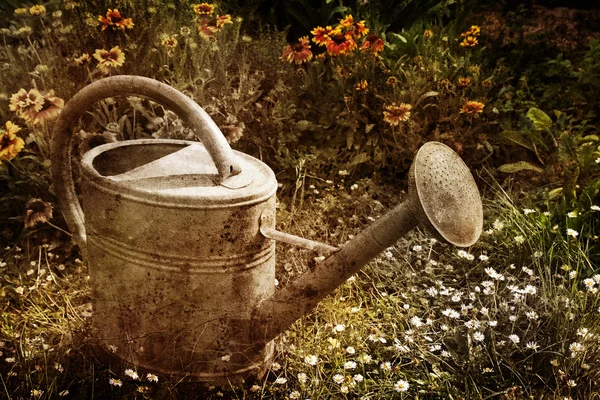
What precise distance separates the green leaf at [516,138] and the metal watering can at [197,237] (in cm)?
149

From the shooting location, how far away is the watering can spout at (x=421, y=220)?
1499 mm

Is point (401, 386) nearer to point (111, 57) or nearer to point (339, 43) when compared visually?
point (111, 57)

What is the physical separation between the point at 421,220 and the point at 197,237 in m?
0.56

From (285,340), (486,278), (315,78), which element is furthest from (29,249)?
(486,278)

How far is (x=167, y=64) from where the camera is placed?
2.91m

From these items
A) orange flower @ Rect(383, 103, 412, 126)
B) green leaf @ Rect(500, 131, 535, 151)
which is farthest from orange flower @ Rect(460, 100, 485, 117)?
orange flower @ Rect(383, 103, 412, 126)

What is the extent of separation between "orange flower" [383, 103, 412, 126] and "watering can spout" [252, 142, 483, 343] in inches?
46.7

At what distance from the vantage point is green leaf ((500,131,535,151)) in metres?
3.05

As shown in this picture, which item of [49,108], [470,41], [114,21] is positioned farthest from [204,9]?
[470,41]

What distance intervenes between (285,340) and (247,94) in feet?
4.03

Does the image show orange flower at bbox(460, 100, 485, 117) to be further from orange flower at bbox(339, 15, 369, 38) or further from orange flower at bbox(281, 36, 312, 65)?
orange flower at bbox(281, 36, 312, 65)

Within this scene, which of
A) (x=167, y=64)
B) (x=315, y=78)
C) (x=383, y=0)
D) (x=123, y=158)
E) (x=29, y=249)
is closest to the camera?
(x=123, y=158)

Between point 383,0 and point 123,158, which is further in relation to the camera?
point 383,0

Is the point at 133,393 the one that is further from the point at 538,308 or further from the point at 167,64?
the point at 167,64
